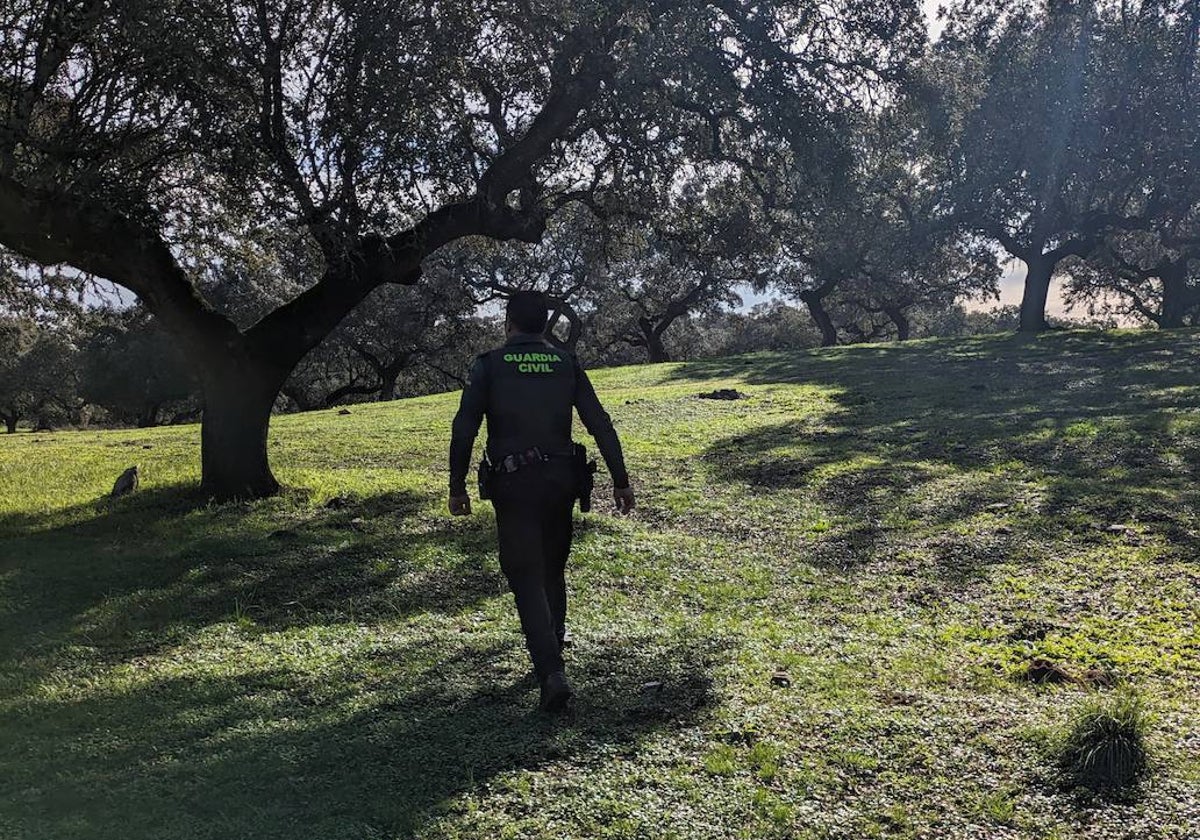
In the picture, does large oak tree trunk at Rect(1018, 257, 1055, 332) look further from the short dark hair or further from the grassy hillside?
the short dark hair

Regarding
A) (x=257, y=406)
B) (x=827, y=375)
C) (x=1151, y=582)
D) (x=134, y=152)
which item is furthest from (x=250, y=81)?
(x=827, y=375)

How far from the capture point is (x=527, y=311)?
4816 mm

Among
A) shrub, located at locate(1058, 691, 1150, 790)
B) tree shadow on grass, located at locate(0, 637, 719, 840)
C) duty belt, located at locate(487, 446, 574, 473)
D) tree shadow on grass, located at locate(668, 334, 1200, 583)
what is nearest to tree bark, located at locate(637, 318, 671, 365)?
tree shadow on grass, located at locate(668, 334, 1200, 583)

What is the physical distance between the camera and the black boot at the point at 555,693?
4.39 metres

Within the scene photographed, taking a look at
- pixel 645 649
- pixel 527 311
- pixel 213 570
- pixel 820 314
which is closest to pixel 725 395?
pixel 213 570

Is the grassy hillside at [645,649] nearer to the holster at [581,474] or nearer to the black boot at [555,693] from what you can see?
the black boot at [555,693]

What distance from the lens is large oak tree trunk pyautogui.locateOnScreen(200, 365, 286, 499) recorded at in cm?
1031

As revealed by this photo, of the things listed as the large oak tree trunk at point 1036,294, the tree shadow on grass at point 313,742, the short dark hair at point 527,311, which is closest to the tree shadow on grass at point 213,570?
the tree shadow on grass at point 313,742

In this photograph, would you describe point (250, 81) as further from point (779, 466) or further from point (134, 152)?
point (779, 466)

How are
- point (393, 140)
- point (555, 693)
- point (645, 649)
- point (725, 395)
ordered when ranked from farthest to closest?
point (725, 395) → point (393, 140) → point (645, 649) → point (555, 693)

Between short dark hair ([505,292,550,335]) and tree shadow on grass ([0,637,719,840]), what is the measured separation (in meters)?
2.13

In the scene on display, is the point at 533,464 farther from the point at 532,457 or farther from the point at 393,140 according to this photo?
the point at 393,140

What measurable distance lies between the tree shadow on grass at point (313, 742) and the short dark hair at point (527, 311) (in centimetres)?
213

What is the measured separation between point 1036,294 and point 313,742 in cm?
3279
